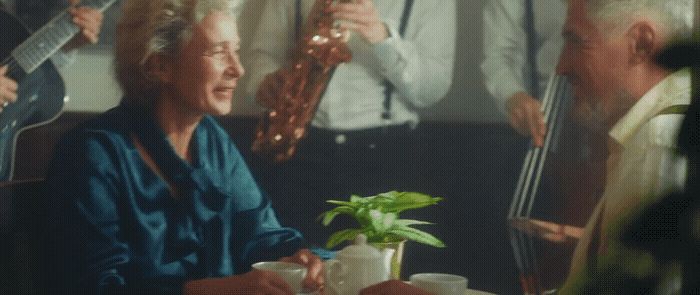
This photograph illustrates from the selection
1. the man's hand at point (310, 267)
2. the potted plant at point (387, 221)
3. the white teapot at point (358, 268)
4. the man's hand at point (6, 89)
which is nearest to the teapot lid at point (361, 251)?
the white teapot at point (358, 268)

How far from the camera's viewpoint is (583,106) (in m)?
1.79

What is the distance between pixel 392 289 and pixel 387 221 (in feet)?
0.79

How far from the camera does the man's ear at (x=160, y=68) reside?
1.95 meters

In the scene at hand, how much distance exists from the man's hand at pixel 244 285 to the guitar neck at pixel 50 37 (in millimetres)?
676

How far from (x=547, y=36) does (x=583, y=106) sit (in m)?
0.18

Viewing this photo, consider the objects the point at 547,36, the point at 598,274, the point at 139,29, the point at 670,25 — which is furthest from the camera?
the point at 139,29

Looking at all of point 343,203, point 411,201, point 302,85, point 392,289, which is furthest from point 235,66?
point 392,289

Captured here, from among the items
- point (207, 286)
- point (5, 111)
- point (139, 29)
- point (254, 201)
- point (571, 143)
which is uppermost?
point (139, 29)

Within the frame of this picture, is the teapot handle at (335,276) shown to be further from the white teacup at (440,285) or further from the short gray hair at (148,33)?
the short gray hair at (148,33)

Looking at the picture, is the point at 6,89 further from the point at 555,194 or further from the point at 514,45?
the point at 555,194

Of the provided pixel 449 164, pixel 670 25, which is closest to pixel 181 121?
pixel 449 164

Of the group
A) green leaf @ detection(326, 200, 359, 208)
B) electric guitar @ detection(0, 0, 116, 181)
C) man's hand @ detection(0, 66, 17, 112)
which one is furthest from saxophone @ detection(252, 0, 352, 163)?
man's hand @ detection(0, 66, 17, 112)

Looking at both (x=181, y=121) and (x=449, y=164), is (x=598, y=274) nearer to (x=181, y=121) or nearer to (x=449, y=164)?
(x=449, y=164)

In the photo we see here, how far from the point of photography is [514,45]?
1.83 metres
